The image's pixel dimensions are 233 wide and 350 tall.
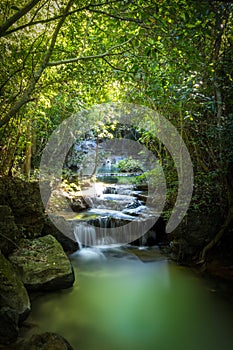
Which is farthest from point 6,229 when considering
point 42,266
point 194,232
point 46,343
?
point 194,232

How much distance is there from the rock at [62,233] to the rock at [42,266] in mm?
1260

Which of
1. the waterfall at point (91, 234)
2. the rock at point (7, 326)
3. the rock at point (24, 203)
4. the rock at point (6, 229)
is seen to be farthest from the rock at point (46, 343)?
the waterfall at point (91, 234)

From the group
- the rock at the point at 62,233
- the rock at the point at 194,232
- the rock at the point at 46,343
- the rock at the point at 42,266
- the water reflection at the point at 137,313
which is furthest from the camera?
the rock at the point at 62,233

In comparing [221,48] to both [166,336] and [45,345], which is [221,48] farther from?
[45,345]

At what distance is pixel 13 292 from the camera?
3383 mm

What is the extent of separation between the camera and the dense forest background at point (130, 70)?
3.26 meters

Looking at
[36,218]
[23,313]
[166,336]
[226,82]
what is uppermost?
[226,82]

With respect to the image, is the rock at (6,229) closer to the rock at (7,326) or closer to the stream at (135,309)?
the stream at (135,309)

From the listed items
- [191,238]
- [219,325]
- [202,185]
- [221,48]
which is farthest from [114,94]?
[219,325]

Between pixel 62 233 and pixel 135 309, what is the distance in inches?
119

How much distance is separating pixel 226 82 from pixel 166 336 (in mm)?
4592

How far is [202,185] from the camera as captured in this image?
5395mm

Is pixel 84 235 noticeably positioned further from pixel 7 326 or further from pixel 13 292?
pixel 7 326

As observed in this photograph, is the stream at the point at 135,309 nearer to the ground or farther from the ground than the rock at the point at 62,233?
nearer to the ground
